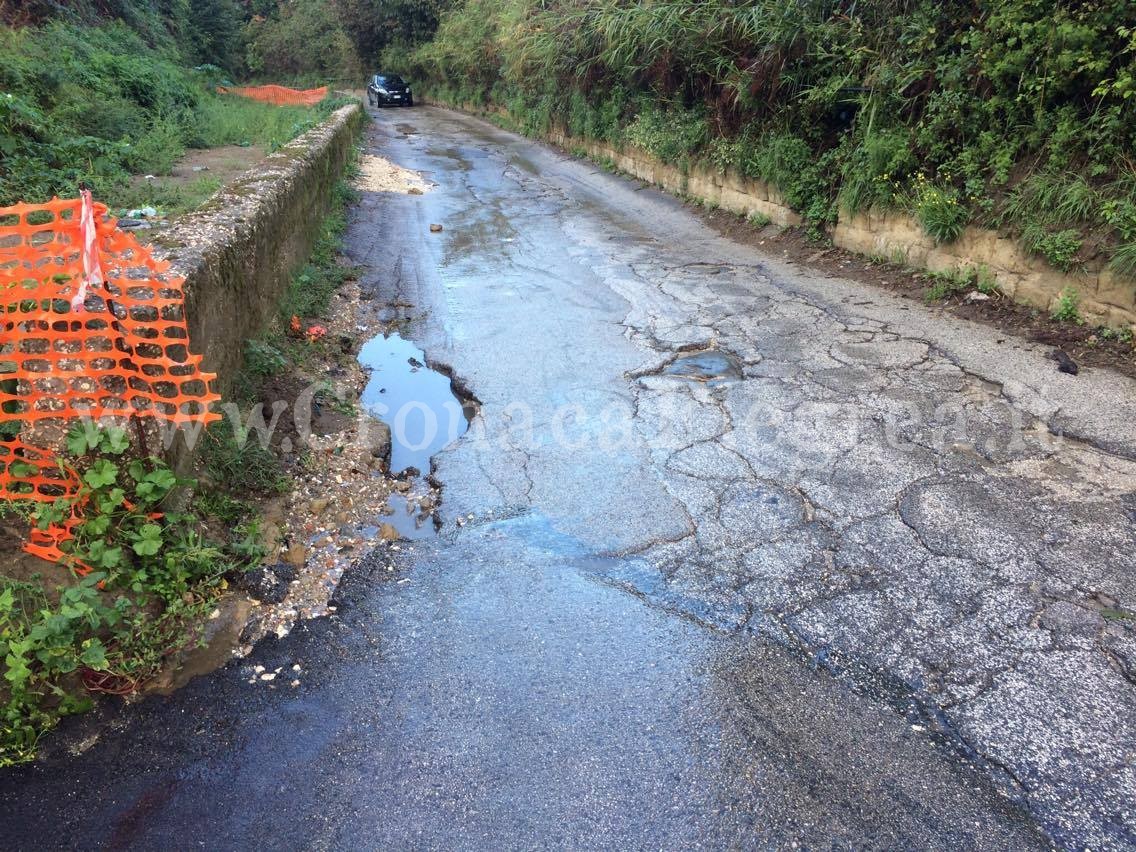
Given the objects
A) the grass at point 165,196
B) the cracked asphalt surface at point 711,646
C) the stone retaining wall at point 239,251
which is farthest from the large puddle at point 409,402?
the grass at point 165,196

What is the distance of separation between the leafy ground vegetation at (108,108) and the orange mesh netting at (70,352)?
4.06 meters

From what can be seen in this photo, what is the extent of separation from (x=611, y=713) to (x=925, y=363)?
154 inches

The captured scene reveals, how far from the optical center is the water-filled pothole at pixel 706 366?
5.20 meters

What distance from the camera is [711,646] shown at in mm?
2822

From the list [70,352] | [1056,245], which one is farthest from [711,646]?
[1056,245]

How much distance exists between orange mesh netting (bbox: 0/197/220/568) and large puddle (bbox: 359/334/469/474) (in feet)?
4.65

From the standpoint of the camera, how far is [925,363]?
17.3ft

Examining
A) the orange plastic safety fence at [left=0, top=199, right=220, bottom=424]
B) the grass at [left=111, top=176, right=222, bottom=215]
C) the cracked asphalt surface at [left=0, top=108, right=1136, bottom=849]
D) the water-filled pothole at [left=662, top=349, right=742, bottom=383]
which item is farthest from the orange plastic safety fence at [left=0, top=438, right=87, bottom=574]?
the grass at [left=111, top=176, right=222, bottom=215]

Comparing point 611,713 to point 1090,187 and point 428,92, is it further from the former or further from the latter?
point 428,92

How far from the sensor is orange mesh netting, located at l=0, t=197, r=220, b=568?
284cm

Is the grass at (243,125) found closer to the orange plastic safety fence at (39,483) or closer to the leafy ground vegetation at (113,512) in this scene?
the leafy ground vegetation at (113,512)

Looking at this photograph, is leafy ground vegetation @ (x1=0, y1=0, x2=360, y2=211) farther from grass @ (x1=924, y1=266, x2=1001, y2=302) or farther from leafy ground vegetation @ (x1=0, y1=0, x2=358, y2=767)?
grass @ (x1=924, y1=266, x2=1001, y2=302)

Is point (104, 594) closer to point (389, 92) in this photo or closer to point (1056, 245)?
point (1056, 245)

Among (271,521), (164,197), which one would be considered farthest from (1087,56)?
(164,197)
